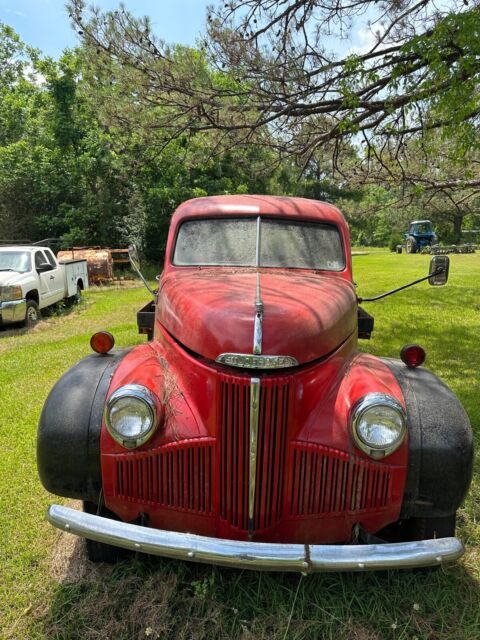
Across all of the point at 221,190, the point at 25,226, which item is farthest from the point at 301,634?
the point at 25,226

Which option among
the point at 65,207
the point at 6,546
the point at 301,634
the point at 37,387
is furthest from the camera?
the point at 65,207

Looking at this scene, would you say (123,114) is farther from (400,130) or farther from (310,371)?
(310,371)

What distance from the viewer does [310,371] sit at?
7.00 ft

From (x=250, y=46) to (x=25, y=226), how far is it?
15078mm

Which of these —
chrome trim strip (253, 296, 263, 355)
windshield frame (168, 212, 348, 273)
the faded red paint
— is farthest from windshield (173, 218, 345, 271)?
chrome trim strip (253, 296, 263, 355)

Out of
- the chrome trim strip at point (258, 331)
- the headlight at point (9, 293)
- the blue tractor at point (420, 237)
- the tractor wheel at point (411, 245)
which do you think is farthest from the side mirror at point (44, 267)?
the tractor wheel at point (411, 245)

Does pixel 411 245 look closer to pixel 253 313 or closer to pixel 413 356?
pixel 413 356

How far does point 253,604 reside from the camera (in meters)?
2.21

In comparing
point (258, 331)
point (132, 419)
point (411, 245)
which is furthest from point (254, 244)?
point (411, 245)

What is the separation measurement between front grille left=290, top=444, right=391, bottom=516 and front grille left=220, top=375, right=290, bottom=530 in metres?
0.09

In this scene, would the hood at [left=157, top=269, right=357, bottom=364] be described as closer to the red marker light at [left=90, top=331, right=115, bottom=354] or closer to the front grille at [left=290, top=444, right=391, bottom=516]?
the red marker light at [left=90, top=331, right=115, bottom=354]

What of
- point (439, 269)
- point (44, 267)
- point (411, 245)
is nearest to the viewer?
point (439, 269)

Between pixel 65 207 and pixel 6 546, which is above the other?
pixel 65 207

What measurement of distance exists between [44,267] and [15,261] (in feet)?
1.83
